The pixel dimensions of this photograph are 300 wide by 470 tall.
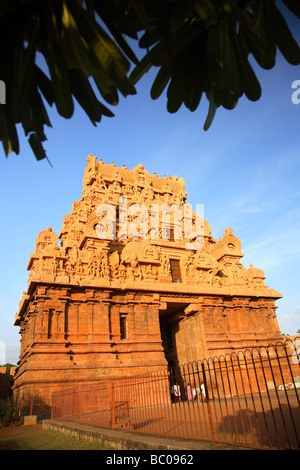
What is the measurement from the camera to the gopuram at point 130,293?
15.7 m

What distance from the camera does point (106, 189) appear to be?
24875mm

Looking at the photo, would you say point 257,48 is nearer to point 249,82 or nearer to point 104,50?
point 249,82

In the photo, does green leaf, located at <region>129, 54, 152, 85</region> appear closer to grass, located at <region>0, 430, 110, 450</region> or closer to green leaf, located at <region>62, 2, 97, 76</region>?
green leaf, located at <region>62, 2, 97, 76</region>

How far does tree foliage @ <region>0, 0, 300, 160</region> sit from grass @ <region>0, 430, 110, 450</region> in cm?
685

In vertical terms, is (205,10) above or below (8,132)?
above

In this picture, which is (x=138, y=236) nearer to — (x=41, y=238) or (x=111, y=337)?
(x=41, y=238)

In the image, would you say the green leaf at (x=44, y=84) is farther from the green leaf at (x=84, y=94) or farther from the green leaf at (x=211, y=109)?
the green leaf at (x=211, y=109)

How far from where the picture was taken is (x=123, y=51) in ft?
9.35

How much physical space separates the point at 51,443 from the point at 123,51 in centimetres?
909

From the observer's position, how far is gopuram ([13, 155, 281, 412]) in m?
15.7

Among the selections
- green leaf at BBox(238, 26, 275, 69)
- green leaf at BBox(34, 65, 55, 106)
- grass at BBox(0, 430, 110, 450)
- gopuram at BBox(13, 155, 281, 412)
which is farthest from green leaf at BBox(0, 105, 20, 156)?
gopuram at BBox(13, 155, 281, 412)

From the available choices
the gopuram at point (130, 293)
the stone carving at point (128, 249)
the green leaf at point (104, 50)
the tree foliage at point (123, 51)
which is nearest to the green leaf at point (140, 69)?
the tree foliage at point (123, 51)

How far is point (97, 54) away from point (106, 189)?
22.7 m

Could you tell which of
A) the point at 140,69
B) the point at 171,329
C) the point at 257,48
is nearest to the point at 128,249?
the point at 171,329
